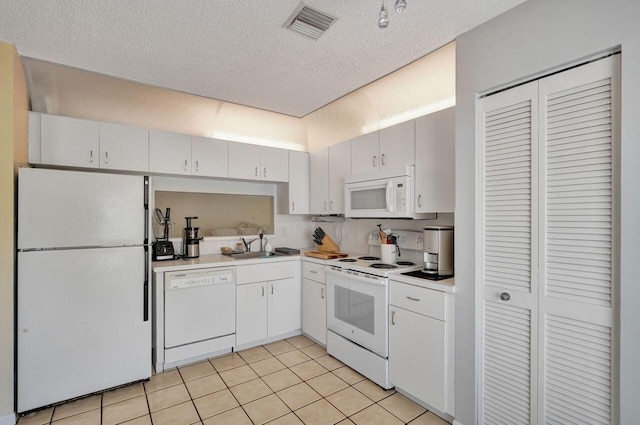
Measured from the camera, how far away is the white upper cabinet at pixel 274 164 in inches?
144

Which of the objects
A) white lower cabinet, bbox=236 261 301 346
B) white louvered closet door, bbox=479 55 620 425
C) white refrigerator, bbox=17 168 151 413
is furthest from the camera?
white lower cabinet, bbox=236 261 301 346

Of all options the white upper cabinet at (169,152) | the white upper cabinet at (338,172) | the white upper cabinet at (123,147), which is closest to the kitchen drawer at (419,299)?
the white upper cabinet at (338,172)

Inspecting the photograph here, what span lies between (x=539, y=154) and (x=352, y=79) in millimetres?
1586

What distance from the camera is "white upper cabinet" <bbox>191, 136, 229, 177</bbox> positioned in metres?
3.21

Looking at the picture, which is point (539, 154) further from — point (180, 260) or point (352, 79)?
point (180, 260)

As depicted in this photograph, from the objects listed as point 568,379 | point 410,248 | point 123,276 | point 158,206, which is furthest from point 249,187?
point 568,379

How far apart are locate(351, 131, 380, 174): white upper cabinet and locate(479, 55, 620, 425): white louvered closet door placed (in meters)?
1.13

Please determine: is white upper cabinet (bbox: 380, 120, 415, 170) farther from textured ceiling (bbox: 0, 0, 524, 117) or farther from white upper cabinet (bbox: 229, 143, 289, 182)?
white upper cabinet (bbox: 229, 143, 289, 182)

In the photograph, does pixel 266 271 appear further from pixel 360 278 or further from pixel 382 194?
pixel 382 194

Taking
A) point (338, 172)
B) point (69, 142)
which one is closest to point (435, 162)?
point (338, 172)

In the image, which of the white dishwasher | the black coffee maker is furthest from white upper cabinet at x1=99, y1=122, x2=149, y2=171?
the white dishwasher

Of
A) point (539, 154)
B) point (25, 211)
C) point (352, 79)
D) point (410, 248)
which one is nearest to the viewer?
point (539, 154)

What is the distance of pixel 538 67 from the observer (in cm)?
161

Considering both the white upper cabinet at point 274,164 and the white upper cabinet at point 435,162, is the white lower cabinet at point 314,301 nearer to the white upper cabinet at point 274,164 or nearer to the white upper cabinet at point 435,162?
the white upper cabinet at point 274,164
